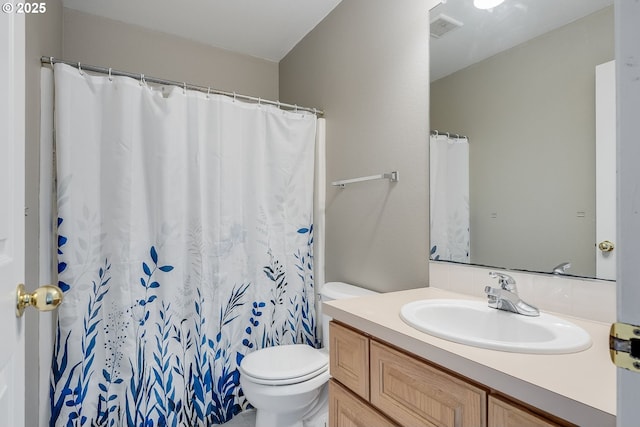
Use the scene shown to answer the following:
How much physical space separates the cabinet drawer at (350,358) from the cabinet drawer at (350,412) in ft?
0.09

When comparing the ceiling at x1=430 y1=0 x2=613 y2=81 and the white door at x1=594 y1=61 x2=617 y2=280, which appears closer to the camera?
the white door at x1=594 y1=61 x2=617 y2=280

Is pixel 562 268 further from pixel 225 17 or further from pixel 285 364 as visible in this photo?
pixel 225 17

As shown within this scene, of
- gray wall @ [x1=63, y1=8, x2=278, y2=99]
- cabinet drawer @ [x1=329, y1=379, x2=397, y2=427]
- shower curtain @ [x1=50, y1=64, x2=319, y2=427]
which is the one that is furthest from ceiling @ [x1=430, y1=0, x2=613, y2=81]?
gray wall @ [x1=63, y1=8, x2=278, y2=99]

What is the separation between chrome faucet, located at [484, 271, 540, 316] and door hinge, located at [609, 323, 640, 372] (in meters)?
0.71

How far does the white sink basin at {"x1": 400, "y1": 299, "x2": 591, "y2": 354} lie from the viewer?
0.77 metres

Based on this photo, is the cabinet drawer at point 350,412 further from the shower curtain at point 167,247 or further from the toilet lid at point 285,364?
the shower curtain at point 167,247

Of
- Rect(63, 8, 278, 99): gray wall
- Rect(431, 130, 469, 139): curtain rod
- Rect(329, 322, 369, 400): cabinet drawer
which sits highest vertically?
Rect(63, 8, 278, 99): gray wall

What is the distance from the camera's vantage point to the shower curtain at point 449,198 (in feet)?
4.50

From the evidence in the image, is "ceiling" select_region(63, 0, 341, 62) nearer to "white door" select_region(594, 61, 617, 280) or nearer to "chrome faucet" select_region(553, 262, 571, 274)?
"white door" select_region(594, 61, 617, 280)

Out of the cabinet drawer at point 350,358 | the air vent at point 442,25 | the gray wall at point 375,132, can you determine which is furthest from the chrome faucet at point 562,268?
the air vent at point 442,25

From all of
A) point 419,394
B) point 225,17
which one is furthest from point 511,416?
point 225,17

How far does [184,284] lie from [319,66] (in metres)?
1.61

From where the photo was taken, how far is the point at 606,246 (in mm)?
966

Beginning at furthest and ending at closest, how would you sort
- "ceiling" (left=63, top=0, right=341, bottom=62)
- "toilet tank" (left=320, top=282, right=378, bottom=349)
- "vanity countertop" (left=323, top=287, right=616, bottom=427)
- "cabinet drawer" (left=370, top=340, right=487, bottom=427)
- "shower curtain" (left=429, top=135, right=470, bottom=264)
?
"ceiling" (left=63, top=0, right=341, bottom=62) → "toilet tank" (left=320, top=282, right=378, bottom=349) → "shower curtain" (left=429, top=135, right=470, bottom=264) → "cabinet drawer" (left=370, top=340, right=487, bottom=427) → "vanity countertop" (left=323, top=287, right=616, bottom=427)
